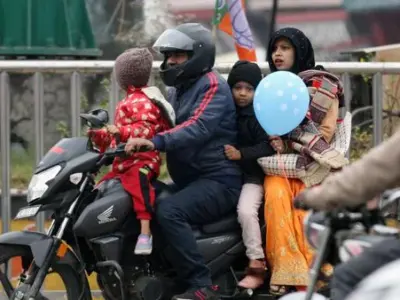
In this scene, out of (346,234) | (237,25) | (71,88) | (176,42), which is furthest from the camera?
(237,25)

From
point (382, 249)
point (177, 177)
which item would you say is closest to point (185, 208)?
point (177, 177)

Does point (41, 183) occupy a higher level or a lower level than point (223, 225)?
higher

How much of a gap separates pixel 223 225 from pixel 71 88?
64.2 inches

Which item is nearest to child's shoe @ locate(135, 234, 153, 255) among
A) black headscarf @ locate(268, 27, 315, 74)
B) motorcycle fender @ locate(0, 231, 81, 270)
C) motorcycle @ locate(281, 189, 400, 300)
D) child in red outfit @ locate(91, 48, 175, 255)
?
child in red outfit @ locate(91, 48, 175, 255)

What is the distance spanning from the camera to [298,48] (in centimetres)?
719

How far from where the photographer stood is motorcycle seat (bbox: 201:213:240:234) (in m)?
7.01

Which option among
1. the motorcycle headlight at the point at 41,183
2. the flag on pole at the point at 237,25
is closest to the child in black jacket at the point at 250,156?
the motorcycle headlight at the point at 41,183

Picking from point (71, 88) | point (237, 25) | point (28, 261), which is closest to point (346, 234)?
point (28, 261)

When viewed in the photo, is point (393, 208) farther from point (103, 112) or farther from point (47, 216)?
point (47, 216)

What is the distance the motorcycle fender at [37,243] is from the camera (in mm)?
6535

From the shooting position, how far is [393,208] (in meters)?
5.39

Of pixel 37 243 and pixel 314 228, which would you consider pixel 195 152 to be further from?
pixel 314 228

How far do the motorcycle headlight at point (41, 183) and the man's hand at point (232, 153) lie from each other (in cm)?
95

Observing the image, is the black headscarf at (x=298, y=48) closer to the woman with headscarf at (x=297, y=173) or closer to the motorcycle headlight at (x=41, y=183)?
the woman with headscarf at (x=297, y=173)
